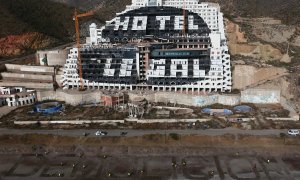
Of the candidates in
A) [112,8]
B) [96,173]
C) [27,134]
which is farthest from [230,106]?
[112,8]

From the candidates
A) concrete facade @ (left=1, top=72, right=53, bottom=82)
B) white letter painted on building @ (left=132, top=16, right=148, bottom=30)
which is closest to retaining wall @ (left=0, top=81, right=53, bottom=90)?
concrete facade @ (left=1, top=72, right=53, bottom=82)

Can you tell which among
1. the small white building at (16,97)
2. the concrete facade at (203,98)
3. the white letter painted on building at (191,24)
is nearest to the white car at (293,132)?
the concrete facade at (203,98)

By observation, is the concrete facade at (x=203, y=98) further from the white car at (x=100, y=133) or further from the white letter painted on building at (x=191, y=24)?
the white letter painted on building at (x=191, y=24)

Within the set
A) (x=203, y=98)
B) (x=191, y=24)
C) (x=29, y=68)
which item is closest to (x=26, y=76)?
(x=29, y=68)

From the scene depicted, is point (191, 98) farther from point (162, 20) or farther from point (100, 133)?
point (162, 20)

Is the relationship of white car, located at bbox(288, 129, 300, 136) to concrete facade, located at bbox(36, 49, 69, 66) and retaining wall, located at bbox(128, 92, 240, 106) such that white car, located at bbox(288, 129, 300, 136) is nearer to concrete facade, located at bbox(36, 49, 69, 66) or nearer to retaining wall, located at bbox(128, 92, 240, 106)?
retaining wall, located at bbox(128, 92, 240, 106)

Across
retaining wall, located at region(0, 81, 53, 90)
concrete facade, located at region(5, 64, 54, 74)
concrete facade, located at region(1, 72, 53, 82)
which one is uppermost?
concrete facade, located at region(5, 64, 54, 74)
